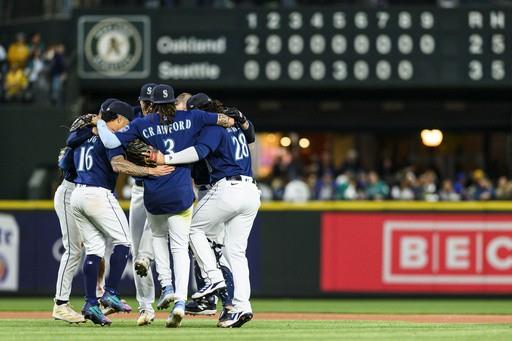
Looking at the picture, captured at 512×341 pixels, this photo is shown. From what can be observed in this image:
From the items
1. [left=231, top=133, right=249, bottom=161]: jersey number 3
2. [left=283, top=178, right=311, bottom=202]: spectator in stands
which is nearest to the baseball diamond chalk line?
[left=231, top=133, right=249, bottom=161]: jersey number 3

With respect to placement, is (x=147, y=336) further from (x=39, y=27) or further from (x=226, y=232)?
(x=39, y=27)

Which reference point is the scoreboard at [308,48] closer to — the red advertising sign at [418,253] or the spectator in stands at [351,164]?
the spectator in stands at [351,164]

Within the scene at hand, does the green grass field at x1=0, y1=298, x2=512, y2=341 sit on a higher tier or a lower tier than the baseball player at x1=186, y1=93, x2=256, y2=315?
lower

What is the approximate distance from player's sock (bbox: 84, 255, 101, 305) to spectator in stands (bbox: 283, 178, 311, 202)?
9.20m

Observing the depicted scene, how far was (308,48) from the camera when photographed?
19250 millimetres

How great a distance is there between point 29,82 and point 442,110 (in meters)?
→ 6.51

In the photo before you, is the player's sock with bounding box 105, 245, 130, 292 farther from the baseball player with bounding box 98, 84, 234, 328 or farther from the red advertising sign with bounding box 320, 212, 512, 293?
the red advertising sign with bounding box 320, 212, 512, 293

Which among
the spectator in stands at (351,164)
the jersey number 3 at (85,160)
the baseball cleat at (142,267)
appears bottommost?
the baseball cleat at (142,267)

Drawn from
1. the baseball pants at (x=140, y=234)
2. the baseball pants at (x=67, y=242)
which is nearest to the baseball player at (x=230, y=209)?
the baseball pants at (x=140, y=234)

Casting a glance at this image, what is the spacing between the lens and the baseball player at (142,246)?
10.4 meters

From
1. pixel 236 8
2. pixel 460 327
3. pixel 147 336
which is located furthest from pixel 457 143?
pixel 147 336

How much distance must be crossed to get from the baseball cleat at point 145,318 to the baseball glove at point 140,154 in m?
1.27

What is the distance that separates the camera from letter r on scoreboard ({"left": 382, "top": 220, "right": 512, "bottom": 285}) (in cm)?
1599

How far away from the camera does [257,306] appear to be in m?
14.9
